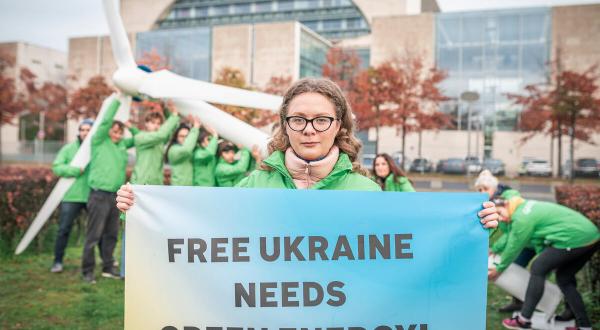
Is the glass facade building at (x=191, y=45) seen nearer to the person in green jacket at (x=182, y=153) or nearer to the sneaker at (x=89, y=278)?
the person in green jacket at (x=182, y=153)

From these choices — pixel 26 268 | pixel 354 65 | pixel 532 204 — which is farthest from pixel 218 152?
pixel 354 65

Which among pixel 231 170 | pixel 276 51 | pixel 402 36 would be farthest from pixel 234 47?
pixel 231 170

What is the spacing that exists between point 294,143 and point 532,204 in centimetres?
353

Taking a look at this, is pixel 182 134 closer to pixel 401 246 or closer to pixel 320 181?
pixel 320 181

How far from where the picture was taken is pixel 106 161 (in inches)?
258

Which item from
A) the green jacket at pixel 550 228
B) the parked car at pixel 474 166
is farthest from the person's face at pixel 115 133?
the parked car at pixel 474 166

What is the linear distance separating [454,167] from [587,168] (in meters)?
8.24

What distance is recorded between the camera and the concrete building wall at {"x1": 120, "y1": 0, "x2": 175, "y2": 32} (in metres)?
66.9

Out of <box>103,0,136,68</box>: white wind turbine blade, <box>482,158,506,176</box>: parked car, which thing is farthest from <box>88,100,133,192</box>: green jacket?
<box>482,158,506,176</box>: parked car

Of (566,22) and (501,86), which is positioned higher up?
(566,22)

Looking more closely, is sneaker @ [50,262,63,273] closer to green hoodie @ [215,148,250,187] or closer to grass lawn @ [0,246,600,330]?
grass lawn @ [0,246,600,330]

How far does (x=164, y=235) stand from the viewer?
2.45 m

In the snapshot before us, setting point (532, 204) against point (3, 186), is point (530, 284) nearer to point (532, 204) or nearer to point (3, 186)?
point (532, 204)

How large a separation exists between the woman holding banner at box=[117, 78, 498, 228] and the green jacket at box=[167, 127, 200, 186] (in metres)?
4.14
